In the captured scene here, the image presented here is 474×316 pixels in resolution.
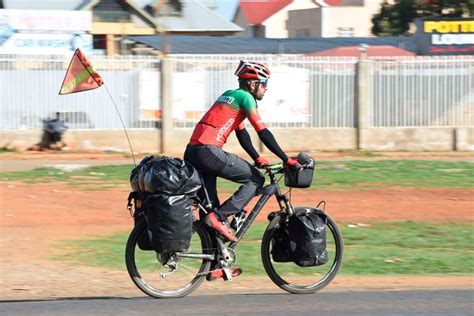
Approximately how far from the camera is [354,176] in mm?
18266

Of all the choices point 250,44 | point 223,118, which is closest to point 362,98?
point 250,44

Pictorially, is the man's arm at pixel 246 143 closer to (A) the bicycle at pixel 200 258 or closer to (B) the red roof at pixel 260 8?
(A) the bicycle at pixel 200 258

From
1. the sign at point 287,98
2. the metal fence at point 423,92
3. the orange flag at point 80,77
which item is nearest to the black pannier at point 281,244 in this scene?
the orange flag at point 80,77

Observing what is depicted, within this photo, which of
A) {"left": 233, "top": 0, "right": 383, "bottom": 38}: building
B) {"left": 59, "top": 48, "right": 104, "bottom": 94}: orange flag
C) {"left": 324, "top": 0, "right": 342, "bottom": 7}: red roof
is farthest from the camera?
{"left": 324, "top": 0, "right": 342, "bottom": 7}: red roof

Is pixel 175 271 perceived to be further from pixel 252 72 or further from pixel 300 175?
pixel 252 72

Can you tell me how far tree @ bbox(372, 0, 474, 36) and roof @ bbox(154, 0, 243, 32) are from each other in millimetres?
9379

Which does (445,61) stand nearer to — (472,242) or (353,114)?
(353,114)

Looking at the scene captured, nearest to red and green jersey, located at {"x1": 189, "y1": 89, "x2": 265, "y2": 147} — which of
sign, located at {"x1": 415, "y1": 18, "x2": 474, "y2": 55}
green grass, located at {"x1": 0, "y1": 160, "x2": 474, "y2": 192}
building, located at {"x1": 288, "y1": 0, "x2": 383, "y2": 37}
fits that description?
green grass, located at {"x1": 0, "y1": 160, "x2": 474, "y2": 192}

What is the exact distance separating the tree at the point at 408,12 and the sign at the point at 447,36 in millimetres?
15744

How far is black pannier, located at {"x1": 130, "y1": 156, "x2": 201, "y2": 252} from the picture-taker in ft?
24.7

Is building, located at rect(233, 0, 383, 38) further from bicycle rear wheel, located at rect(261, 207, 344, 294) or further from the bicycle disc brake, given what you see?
the bicycle disc brake

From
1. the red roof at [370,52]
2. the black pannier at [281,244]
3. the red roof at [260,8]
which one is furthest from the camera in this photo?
the red roof at [260,8]

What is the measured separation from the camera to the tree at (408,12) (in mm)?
47469

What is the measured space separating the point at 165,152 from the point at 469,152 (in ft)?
25.4
